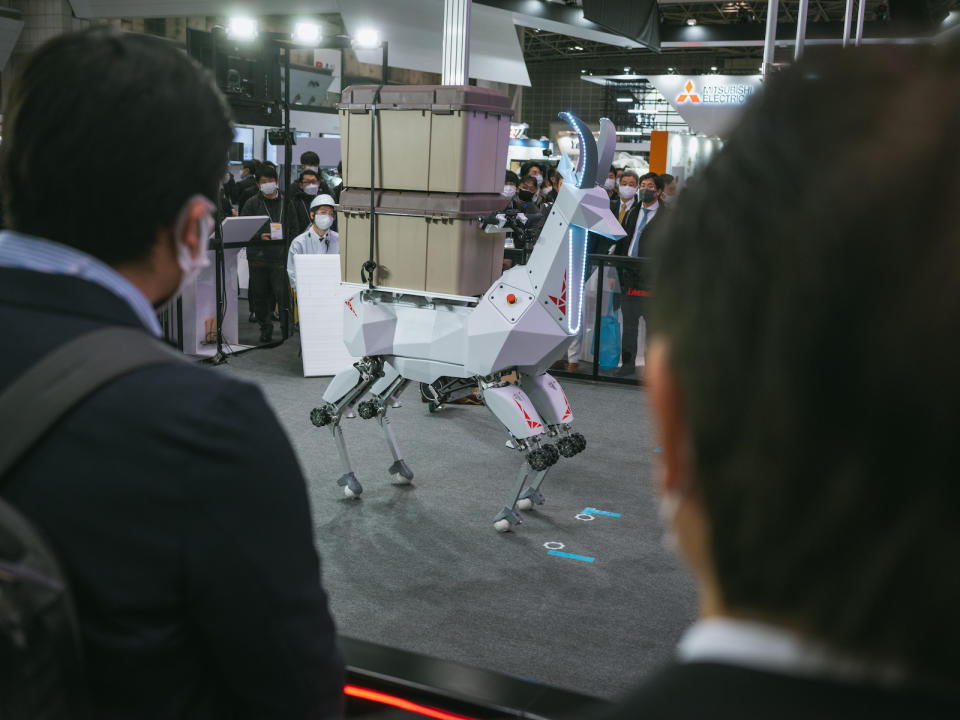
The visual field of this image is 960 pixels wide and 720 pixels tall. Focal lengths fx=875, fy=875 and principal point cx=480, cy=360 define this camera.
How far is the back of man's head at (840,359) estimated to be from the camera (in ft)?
1.23

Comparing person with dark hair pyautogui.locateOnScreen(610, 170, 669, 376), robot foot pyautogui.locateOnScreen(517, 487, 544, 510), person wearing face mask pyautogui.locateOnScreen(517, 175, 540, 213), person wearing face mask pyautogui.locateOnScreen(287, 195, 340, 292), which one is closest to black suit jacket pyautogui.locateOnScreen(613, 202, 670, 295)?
person with dark hair pyautogui.locateOnScreen(610, 170, 669, 376)

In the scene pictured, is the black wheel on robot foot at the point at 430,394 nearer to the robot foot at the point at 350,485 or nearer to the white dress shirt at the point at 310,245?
the robot foot at the point at 350,485

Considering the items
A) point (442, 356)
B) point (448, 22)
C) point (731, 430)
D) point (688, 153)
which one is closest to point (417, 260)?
point (442, 356)

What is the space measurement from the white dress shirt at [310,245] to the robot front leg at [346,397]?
3.49m

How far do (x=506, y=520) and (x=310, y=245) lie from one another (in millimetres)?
4554

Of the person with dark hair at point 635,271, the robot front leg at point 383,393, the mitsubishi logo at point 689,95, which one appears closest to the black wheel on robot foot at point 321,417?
the robot front leg at point 383,393

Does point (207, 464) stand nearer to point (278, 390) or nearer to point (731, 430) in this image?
point (731, 430)

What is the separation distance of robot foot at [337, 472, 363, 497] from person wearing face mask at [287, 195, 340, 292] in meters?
3.47

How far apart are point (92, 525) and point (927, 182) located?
0.83 meters

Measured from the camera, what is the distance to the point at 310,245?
8305mm

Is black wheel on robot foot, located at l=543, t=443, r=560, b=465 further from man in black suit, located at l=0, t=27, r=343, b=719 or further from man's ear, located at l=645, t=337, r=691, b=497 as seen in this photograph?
man's ear, located at l=645, t=337, r=691, b=497

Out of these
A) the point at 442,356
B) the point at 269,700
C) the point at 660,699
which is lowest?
the point at 442,356

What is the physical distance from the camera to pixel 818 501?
0.40 meters

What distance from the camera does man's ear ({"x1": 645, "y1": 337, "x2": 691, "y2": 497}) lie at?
1.55 ft
